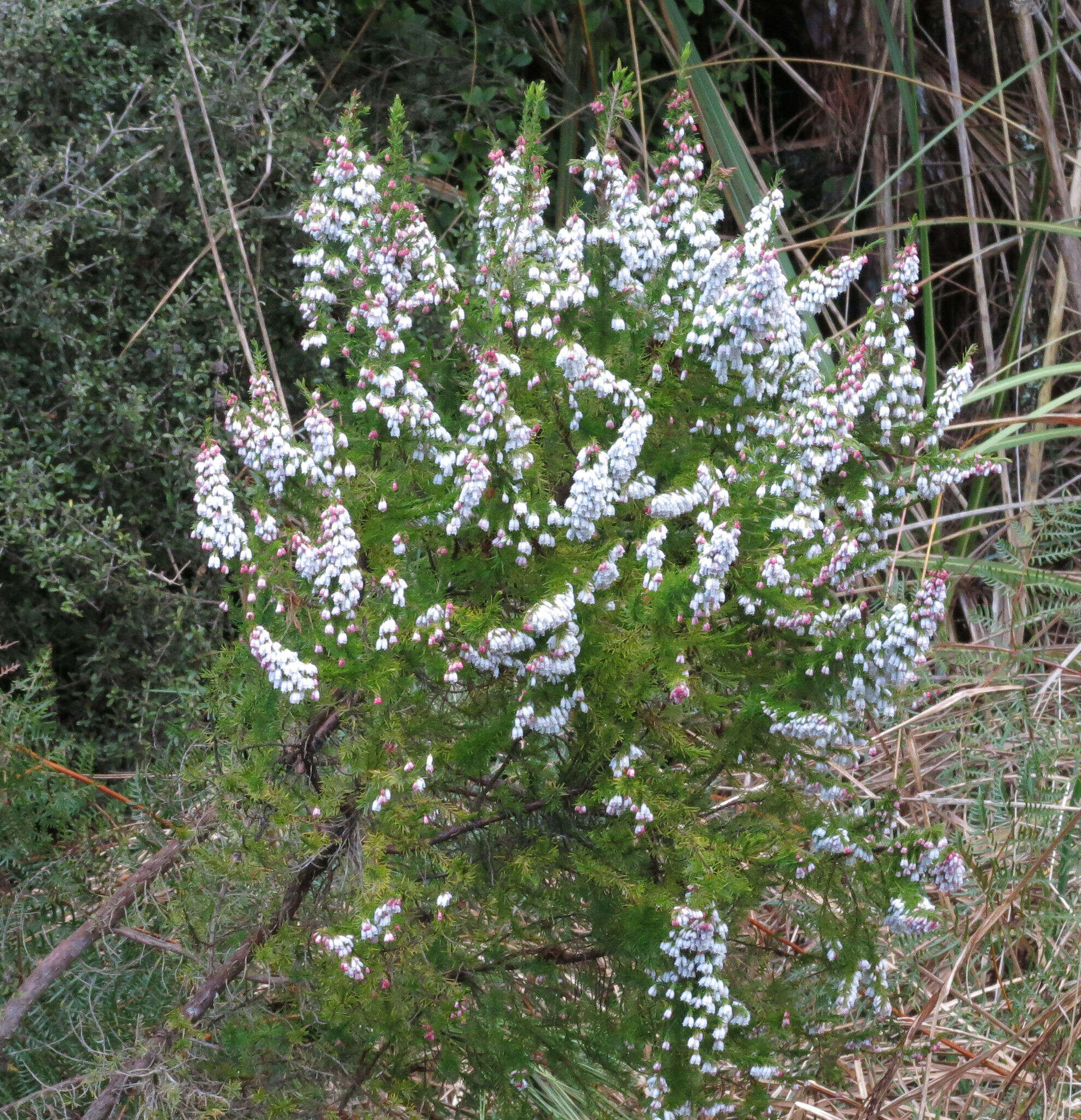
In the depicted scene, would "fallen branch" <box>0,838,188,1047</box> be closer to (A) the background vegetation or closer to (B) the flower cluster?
(A) the background vegetation

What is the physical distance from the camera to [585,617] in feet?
5.37

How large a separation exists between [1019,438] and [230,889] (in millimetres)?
1733

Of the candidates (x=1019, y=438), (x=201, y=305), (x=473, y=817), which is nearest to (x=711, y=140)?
(x=1019, y=438)

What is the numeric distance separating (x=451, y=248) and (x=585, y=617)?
7.57 ft

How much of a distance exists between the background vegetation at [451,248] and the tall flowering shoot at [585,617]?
0.74ft

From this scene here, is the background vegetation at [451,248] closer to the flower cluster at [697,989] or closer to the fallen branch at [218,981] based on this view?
the fallen branch at [218,981]

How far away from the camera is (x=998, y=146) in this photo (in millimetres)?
3637

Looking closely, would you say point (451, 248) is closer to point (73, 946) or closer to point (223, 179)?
point (223, 179)

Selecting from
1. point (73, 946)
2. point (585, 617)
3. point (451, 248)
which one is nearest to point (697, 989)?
point (585, 617)

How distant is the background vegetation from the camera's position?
7.28 feet

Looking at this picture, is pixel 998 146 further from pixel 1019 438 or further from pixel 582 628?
pixel 582 628

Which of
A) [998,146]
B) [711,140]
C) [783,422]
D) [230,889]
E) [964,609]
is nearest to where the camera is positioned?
[783,422]

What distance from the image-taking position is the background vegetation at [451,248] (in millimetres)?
2219

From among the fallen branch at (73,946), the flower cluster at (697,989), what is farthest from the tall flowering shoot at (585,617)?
the fallen branch at (73,946)
